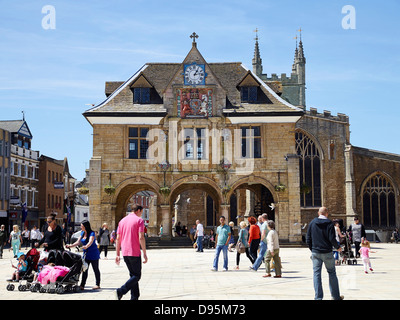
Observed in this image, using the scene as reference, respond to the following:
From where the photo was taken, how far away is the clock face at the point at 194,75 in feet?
115

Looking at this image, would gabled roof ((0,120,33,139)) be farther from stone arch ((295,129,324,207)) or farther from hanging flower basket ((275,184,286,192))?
hanging flower basket ((275,184,286,192))

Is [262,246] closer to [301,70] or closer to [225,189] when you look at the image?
[225,189]

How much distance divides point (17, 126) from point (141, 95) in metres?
26.5

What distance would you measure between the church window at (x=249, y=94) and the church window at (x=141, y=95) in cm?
569

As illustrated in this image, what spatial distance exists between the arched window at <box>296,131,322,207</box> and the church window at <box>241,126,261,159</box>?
57.4ft

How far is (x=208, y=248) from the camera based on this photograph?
116ft

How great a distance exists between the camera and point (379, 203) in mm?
51656

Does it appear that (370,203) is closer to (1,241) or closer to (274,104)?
(274,104)

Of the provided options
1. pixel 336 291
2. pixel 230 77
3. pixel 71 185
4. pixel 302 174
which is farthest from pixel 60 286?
pixel 71 185

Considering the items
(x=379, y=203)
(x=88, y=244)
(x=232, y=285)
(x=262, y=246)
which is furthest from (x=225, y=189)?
(x=379, y=203)

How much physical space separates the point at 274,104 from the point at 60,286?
81.2 ft

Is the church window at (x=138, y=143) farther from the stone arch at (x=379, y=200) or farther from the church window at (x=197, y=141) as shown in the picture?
the stone arch at (x=379, y=200)

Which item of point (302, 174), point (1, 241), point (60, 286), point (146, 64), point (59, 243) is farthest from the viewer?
point (302, 174)

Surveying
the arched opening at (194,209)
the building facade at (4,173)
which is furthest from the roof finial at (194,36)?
the building facade at (4,173)
